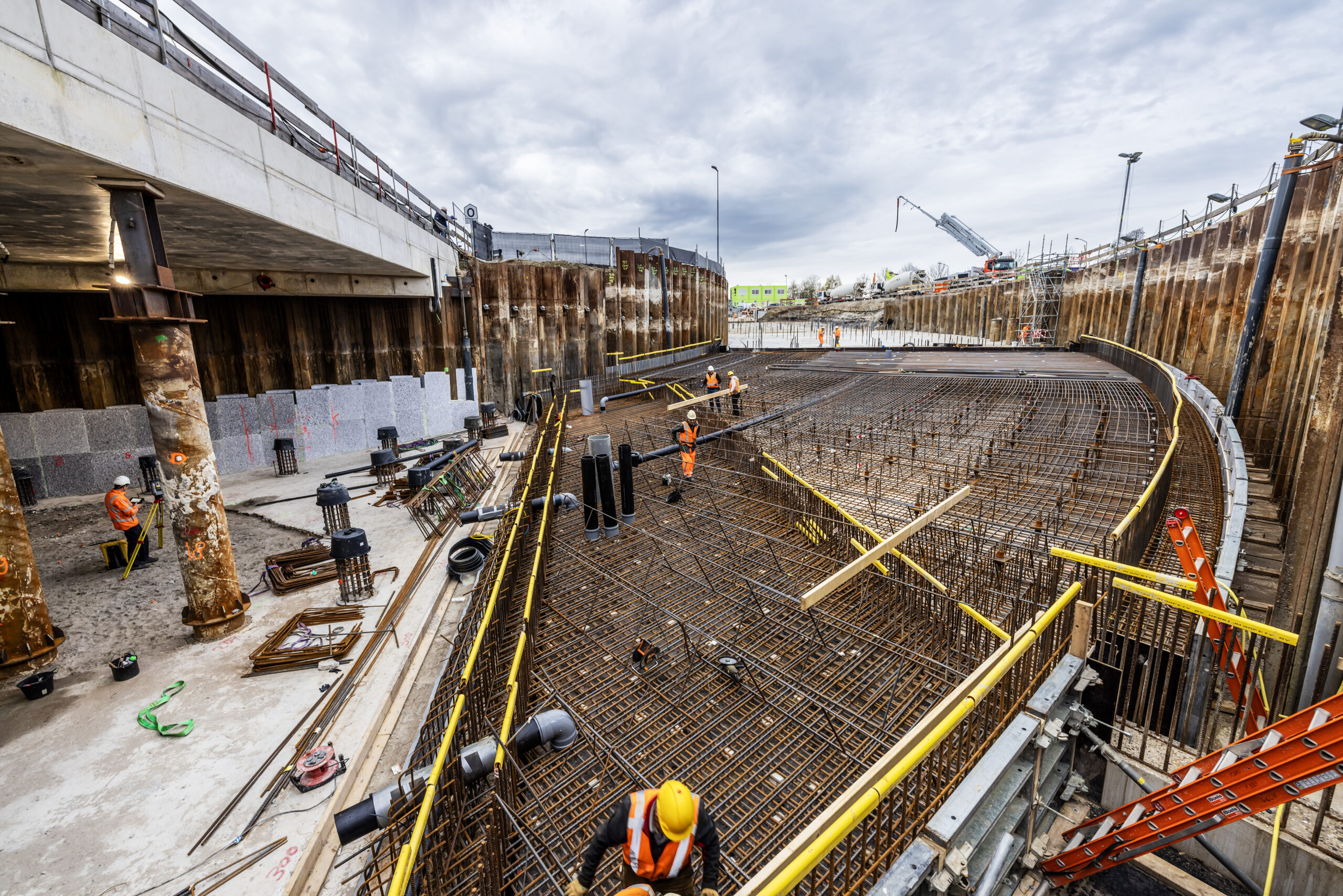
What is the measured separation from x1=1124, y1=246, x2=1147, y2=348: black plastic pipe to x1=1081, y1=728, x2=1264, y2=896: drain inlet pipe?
2192 cm

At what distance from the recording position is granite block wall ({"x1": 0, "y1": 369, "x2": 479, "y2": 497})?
13539 mm

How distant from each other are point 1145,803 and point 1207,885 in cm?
157

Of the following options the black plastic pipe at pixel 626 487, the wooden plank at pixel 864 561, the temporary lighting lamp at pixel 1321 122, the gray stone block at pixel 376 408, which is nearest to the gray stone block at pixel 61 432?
the gray stone block at pixel 376 408

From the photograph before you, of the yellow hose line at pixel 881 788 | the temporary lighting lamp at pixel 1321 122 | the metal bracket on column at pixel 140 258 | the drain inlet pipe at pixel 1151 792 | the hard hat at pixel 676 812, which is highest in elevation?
the temporary lighting lamp at pixel 1321 122

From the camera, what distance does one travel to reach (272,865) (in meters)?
3.91

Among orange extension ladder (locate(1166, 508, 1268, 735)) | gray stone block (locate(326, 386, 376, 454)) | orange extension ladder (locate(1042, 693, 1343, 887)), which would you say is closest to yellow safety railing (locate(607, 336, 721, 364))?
gray stone block (locate(326, 386, 376, 454))

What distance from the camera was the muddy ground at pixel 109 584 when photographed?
22.7ft

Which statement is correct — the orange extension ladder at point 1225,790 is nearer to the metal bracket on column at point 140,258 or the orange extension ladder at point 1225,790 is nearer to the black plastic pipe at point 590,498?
the black plastic pipe at point 590,498

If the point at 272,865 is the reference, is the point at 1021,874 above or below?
below

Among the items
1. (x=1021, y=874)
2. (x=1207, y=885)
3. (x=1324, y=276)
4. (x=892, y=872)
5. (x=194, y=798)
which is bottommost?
(x=1207, y=885)

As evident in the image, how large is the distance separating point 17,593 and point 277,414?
12.1m

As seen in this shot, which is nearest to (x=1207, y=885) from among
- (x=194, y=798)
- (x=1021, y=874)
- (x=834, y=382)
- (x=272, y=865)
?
(x=1021, y=874)

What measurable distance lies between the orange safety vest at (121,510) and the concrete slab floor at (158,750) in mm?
1010

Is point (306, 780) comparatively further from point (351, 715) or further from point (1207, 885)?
point (1207, 885)
